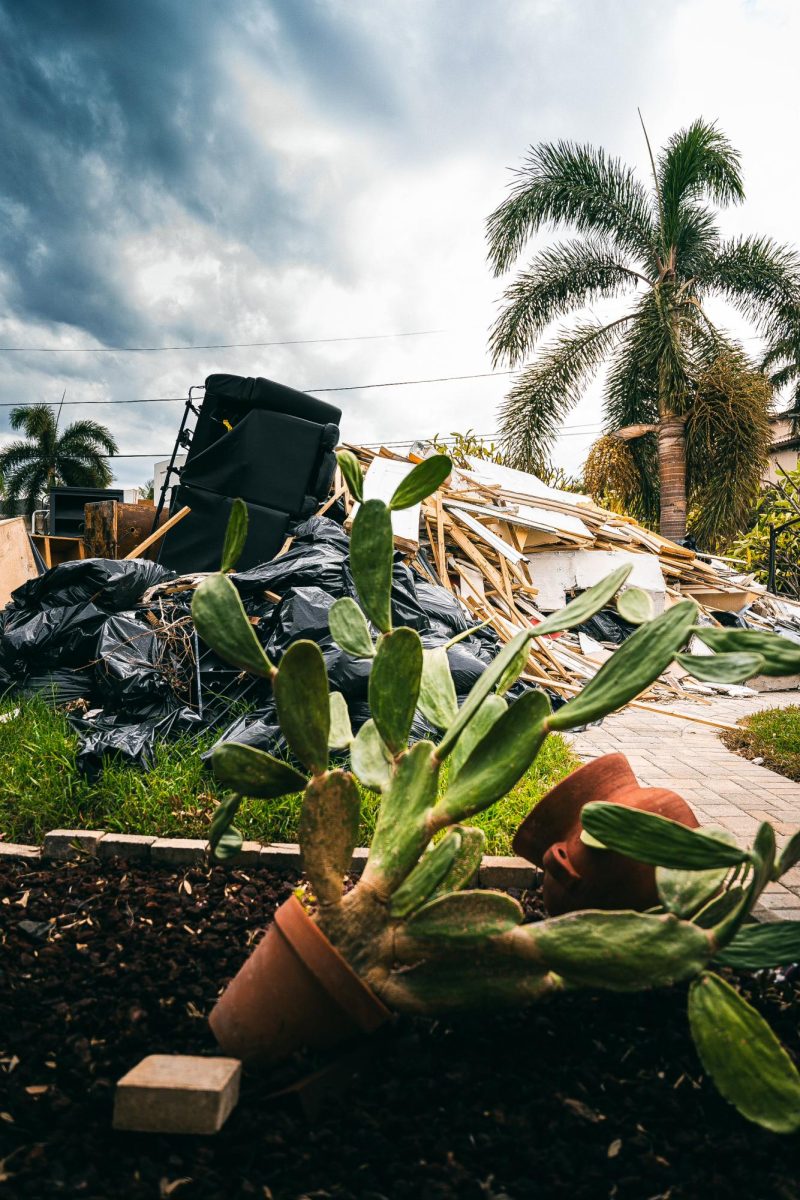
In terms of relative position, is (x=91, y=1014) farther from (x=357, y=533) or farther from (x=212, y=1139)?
(x=357, y=533)

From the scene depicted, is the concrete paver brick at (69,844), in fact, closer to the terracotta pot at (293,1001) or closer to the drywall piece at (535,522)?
the terracotta pot at (293,1001)

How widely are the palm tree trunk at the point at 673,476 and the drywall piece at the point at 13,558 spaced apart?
10.4m

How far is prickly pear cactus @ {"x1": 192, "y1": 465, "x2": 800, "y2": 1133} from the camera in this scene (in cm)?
118

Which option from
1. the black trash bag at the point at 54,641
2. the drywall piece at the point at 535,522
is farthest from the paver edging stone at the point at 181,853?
the drywall piece at the point at 535,522

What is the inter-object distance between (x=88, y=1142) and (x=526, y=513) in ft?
24.9

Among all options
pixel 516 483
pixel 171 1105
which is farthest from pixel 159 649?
pixel 516 483

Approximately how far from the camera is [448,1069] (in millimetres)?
1317

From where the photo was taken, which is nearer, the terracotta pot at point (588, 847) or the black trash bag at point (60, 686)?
the terracotta pot at point (588, 847)

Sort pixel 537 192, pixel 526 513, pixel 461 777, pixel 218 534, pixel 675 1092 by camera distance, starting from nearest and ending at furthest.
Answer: pixel 675 1092 → pixel 461 777 → pixel 218 534 → pixel 526 513 → pixel 537 192

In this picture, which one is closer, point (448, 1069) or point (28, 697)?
point (448, 1069)

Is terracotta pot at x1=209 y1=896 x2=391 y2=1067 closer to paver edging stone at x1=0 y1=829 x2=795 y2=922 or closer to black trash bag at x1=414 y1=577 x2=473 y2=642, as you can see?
paver edging stone at x1=0 y1=829 x2=795 y2=922

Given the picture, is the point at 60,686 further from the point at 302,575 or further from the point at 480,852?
the point at 480,852

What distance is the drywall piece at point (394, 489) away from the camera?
20.8ft

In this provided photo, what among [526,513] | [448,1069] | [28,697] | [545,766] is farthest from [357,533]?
[526,513]
